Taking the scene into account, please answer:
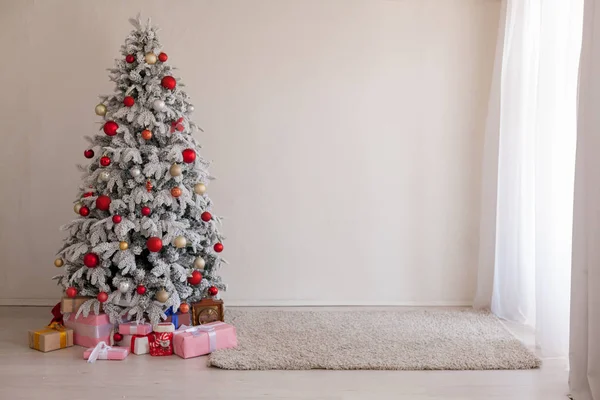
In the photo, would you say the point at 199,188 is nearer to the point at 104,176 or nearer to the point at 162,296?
the point at 104,176

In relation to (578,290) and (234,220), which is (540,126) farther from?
(234,220)

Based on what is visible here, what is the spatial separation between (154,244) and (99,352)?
2.01 feet

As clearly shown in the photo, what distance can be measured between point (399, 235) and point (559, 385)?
6.02ft

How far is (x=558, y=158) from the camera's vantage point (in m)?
3.18

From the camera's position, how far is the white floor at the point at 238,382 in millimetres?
2643

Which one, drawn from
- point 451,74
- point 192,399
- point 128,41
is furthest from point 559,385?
point 128,41

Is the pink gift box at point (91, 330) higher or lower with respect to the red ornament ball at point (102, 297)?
lower

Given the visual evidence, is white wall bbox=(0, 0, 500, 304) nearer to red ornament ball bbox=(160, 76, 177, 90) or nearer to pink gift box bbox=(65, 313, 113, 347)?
red ornament ball bbox=(160, 76, 177, 90)

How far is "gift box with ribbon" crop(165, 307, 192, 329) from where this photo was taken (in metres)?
3.47

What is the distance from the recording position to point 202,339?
3.21 m

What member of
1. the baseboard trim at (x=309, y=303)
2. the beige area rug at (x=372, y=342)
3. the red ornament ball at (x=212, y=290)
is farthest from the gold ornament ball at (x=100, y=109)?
the baseboard trim at (x=309, y=303)

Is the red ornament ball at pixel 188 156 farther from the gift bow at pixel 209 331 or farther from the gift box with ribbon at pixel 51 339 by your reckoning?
the gift box with ribbon at pixel 51 339

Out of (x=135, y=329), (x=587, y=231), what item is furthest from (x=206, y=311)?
(x=587, y=231)

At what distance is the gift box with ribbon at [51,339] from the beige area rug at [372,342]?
2.79 feet
